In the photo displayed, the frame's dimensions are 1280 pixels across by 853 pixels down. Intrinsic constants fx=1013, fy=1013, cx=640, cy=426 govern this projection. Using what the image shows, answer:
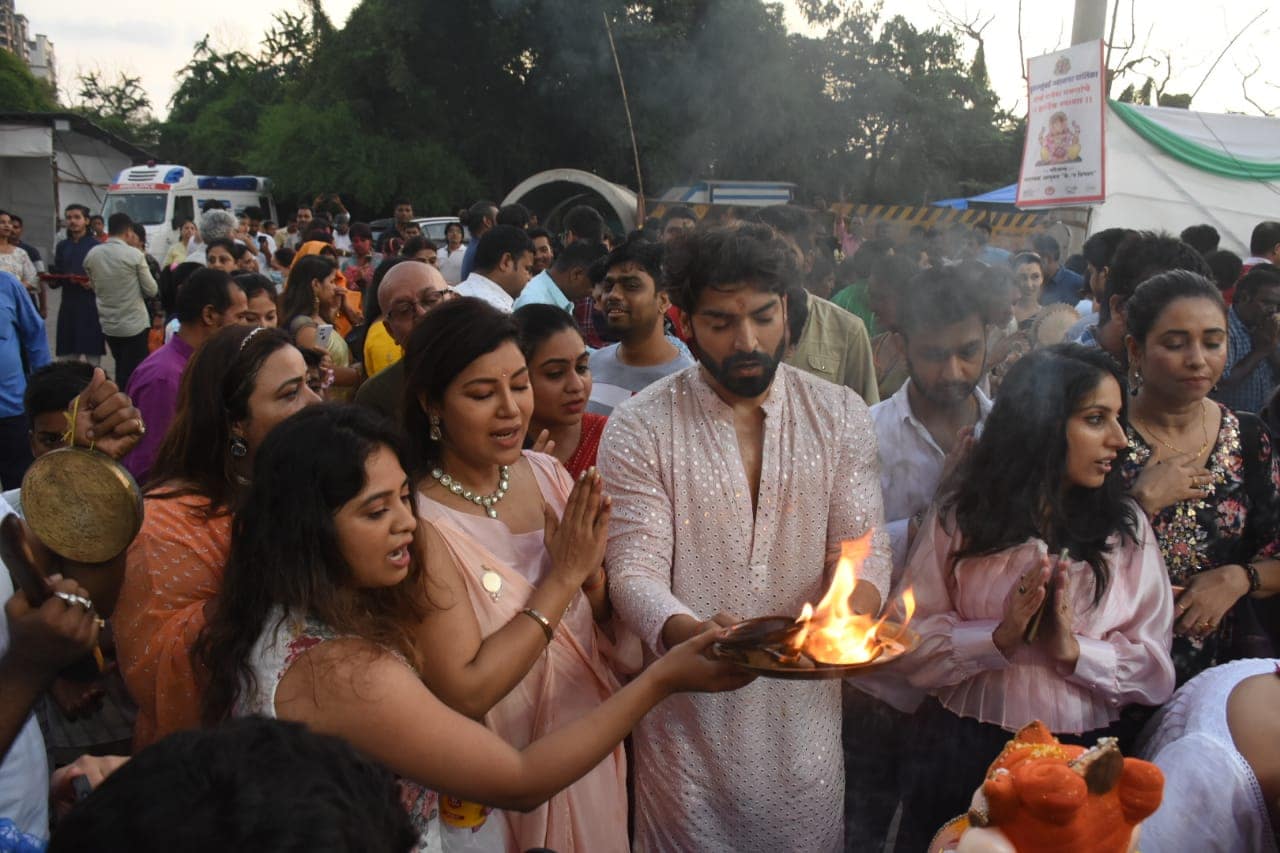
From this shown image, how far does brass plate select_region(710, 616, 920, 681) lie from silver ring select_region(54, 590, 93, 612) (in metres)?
1.19

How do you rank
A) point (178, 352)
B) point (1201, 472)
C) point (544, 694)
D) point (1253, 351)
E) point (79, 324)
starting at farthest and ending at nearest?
point (79, 324)
point (1253, 351)
point (178, 352)
point (1201, 472)
point (544, 694)

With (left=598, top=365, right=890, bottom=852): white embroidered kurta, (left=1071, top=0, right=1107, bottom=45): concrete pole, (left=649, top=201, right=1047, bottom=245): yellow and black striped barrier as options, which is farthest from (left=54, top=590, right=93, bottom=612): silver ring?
(left=649, top=201, right=1047, bottom=245): yellow and black striped barrier

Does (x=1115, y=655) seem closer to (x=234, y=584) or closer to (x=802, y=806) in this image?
(x=802, y=806)

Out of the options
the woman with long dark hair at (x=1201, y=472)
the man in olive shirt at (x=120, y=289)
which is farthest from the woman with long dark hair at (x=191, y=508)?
the man in olive shirt at (x=120, y=289)

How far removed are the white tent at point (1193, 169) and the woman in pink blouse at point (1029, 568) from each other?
8098mm

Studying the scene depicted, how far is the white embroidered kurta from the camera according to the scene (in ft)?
8.11

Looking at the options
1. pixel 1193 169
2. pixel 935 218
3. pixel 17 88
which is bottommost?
pixel 935 218

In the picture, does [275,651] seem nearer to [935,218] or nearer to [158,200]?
[935,218]

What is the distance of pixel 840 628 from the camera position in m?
2.08

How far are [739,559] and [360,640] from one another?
3.20ft

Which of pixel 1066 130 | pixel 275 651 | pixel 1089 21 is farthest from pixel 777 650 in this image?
pixel 1089 21

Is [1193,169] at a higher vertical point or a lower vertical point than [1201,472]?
higher

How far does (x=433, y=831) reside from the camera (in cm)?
209

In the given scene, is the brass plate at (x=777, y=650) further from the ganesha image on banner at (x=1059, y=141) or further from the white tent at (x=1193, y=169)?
the white tent at (x=1193, y=169)
